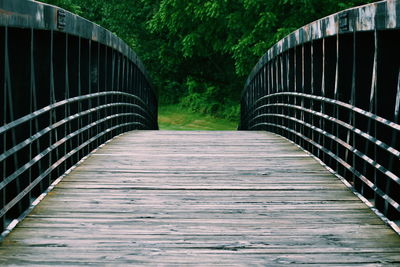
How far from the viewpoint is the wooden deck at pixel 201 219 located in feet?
14.9

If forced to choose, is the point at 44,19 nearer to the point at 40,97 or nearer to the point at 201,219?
the point at 40,97

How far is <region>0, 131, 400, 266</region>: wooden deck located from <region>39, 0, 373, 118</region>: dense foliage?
1429cm

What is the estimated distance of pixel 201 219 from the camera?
17.9 feet

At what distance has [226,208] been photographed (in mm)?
5848

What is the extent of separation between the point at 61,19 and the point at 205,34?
744 inches

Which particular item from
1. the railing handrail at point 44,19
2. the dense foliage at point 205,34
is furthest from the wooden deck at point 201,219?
the dense foliage at point 205,34

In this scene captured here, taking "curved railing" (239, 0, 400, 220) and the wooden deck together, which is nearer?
the wooden deck

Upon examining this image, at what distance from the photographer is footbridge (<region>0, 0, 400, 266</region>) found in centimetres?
475

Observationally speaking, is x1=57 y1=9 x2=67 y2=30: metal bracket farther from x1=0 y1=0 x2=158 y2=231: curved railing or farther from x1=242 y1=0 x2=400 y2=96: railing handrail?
x1=242 y1=0 x2=400 y2=96: railing handrail

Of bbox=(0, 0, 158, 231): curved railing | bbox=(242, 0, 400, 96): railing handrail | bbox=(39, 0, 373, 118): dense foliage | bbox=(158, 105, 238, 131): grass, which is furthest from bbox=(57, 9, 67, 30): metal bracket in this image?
bbox=(158, 105, 238, 131): grass

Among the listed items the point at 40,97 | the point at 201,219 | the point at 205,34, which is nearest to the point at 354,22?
the point at 201,219

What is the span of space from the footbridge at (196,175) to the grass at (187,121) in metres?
21.1

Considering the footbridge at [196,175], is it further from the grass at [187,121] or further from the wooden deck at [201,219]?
the grass at [187,121]

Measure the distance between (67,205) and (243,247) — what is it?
175cm
